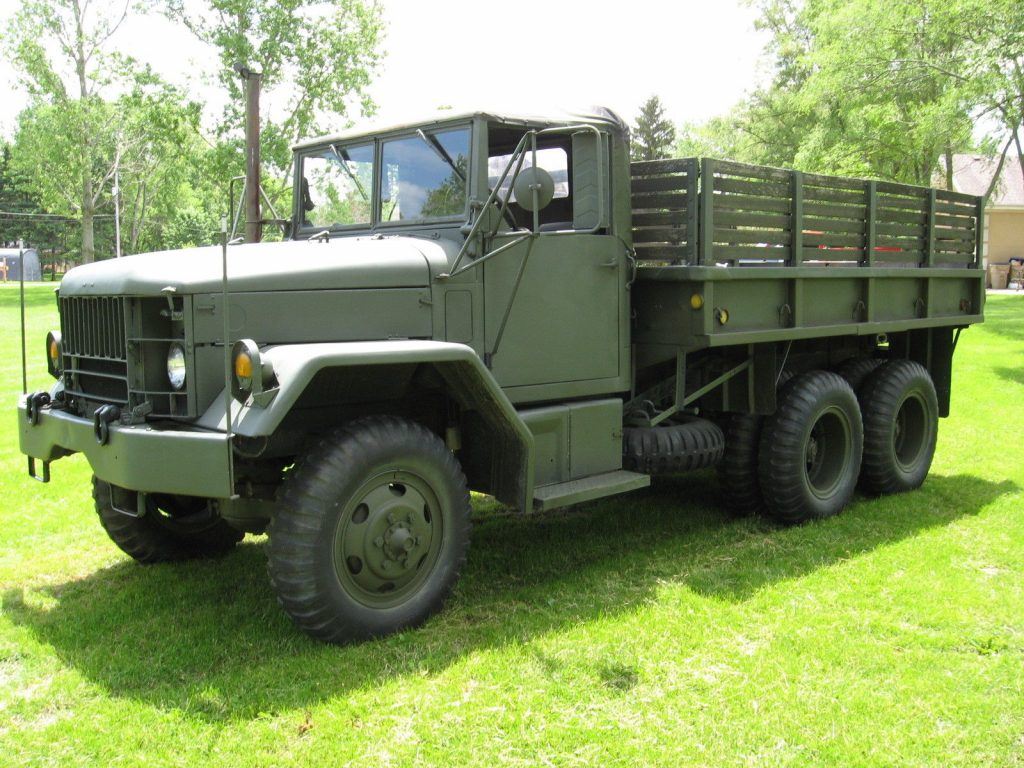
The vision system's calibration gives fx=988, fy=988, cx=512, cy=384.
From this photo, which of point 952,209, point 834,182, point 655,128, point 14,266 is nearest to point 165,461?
point 834,182

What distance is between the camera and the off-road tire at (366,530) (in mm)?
3949

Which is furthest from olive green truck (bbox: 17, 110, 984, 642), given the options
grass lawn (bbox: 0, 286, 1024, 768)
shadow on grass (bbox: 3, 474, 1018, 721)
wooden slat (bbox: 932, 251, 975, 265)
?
wooden slat (bbox: 932, 251, 975, 265)

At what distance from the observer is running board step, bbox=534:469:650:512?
4.82 meters

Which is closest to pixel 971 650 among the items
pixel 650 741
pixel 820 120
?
pixel 650 741

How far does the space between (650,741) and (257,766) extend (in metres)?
1.32

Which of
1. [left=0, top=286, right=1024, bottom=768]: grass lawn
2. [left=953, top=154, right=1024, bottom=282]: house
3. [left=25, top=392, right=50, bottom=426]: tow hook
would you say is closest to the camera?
[left=0, top=286, right=1024, bottom=768]: grass lawn

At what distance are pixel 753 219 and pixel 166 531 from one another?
3.78 m

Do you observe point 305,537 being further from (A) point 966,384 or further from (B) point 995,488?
(A) point 966,384

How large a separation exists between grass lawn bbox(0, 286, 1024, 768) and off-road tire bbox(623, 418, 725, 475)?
512 millimetres

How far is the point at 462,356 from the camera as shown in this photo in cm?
421

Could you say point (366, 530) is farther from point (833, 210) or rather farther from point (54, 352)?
point (833, 210)

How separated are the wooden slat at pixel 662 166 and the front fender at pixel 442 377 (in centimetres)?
185

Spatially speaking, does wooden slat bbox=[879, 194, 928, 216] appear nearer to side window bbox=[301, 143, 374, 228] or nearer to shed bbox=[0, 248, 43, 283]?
side window bbox=[301, 143, 374, 228]

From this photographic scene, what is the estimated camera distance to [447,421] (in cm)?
500
